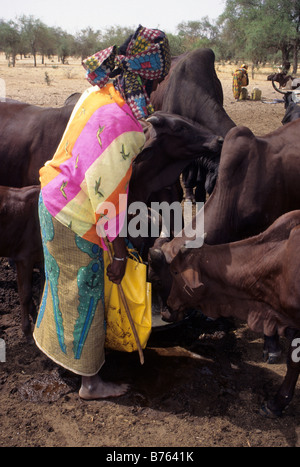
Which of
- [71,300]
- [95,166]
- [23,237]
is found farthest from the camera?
[23,237]

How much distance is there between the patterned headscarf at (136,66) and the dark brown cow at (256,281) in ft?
3.47

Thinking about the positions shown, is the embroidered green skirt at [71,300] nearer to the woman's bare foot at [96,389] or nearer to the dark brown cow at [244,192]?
the woman's bare foot at [96,389]

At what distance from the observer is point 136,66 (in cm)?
290

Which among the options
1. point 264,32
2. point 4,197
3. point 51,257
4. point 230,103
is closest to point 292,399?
point 51,257

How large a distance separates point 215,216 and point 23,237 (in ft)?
5.14

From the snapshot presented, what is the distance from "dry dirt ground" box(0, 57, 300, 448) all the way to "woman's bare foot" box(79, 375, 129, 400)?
0.17 ft

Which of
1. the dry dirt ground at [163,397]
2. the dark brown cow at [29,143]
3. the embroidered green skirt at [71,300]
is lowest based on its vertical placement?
the dry dirt ground at [163,397]

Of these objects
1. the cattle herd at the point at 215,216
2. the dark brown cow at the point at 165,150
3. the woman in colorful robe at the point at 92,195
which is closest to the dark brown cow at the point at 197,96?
the cattle herd at the point at 215,216

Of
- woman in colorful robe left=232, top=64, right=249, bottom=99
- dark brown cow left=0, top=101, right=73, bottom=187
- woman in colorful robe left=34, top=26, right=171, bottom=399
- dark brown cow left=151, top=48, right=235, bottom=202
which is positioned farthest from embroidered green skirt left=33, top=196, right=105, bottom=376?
woman in colorful robe left=232, top=64, right=249, bottom=99

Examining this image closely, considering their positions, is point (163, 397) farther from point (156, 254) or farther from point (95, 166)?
point (95, 166)

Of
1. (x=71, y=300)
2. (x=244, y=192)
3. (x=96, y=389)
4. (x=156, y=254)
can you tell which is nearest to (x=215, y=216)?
(x=244, y=192)

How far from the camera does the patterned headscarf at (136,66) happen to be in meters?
2.81

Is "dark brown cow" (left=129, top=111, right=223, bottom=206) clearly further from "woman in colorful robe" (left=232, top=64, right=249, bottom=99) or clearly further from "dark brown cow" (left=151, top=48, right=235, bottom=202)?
"woman in colorful robe" (left=232, top=64, right=249, bottom=99)
